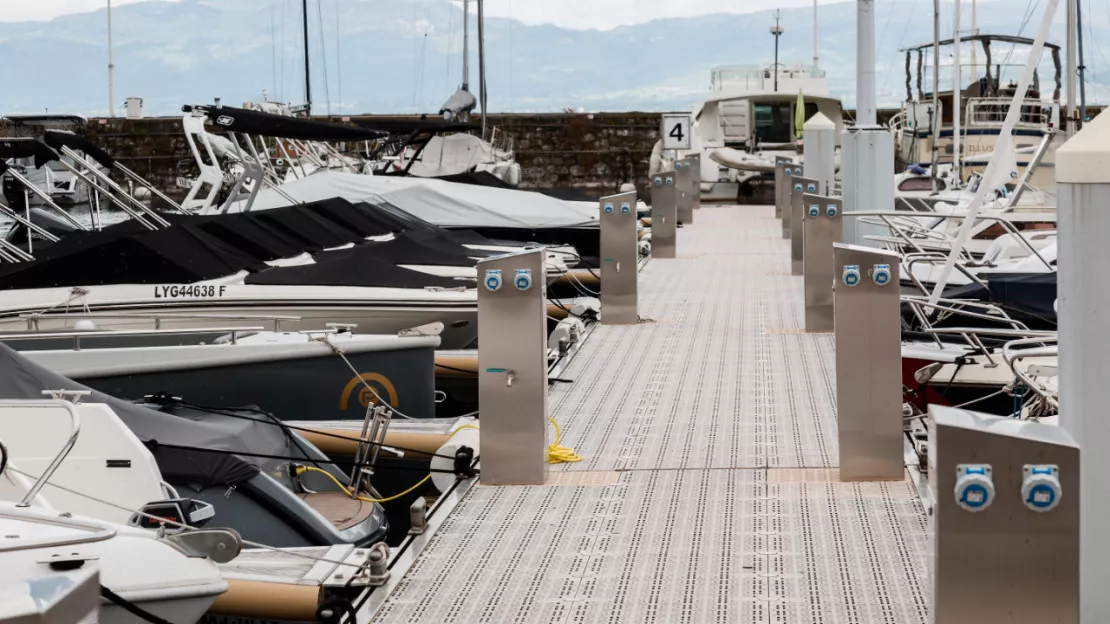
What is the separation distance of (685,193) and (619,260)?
43.0 feet

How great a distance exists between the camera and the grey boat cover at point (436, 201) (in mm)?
20156

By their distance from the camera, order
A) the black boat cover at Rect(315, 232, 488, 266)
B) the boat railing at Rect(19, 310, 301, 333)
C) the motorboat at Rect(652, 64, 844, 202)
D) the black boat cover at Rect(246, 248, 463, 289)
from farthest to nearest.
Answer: the motorboat at Rect(652, 64, 844, 202)
the black boat cover at Rect(315, 232, 488, 266)
the black boat cover at Rect(246, 248, 463, 289)
the boat railing at Rect(19, 310, 301, 333)

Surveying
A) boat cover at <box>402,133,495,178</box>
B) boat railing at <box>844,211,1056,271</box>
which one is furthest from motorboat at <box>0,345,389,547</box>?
boat cover at <box>402,133,495,178</box>

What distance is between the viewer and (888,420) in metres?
7.10

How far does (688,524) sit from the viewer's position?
21.6ft

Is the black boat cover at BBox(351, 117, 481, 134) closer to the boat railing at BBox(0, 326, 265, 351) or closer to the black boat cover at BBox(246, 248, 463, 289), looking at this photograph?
the black boat cover at BBox(246, 248, 463, 289)

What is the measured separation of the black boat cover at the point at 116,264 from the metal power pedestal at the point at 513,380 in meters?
6.38

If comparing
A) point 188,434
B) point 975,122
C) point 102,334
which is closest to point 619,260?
point 102,334

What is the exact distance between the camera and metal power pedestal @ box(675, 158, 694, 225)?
25.3 m

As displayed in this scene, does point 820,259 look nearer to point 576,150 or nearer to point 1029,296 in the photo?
point 1029,296

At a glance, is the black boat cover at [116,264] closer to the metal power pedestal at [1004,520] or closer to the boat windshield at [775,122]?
the metal power pedestal at [1004,520]

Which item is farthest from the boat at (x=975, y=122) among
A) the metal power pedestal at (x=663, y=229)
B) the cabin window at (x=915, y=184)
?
the metal power pedestal at (x=663, y=229)

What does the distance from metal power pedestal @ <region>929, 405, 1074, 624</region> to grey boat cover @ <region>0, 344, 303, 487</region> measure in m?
4.66

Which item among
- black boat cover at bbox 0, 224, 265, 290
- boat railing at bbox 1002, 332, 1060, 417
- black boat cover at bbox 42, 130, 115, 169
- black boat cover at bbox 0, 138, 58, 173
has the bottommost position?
boat railing at bbox 1002, 332, 1060, 417
